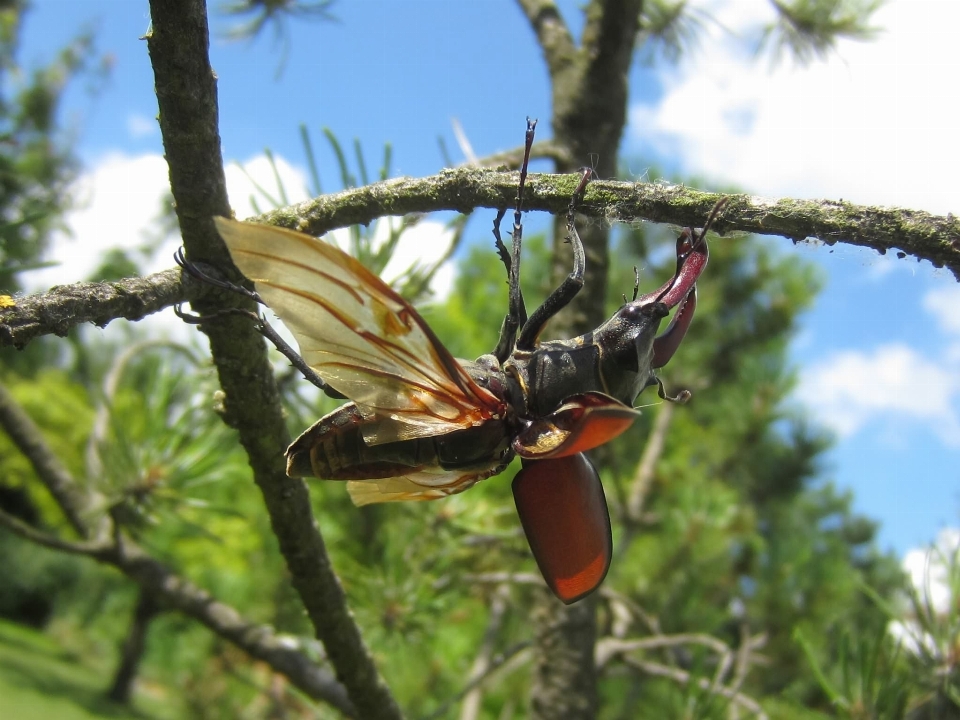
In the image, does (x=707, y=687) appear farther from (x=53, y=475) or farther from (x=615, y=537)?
(x=53, y=475)

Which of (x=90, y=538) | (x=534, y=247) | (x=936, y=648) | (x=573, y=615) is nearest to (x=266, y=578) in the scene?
(x=90, y=538)

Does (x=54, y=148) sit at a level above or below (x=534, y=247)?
above

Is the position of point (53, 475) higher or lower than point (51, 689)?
higher

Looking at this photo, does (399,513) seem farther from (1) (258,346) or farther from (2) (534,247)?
(2) (534,247)

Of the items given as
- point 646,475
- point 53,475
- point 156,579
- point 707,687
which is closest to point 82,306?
point 156,579

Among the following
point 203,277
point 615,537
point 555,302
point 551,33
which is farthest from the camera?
point 615,537

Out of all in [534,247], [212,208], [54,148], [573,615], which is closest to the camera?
[212,208]

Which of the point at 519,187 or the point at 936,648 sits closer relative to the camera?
the point at 519,187
